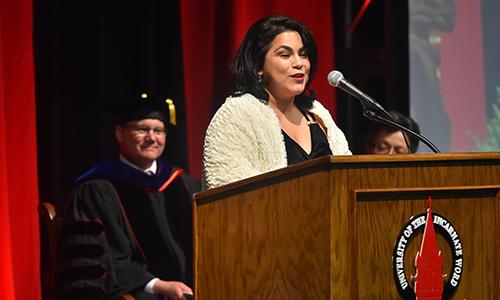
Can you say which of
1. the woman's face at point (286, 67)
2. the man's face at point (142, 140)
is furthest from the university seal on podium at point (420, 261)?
the man's face at point (142, 140)

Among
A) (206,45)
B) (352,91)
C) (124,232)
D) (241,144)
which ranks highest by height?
(206,45)

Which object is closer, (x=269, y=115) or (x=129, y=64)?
(x=269, y=115)

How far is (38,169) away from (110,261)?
2.05 ft

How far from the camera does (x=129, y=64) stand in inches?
195

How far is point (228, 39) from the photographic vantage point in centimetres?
502

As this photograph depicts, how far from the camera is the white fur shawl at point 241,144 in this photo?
2779mm

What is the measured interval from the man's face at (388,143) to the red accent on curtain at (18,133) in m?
1.55

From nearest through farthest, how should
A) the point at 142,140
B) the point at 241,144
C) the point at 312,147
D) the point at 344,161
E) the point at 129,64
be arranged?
the point at 344,161
the point at 241,144
the point at 312,147
the point at 142,140
the point at 129,64

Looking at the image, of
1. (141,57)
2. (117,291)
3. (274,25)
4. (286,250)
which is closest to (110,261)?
(117,291)

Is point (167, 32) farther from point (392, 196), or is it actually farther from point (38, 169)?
point (392, 196)

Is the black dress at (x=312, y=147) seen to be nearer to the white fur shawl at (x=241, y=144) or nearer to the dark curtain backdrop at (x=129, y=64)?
the white fur shawl at (x=241, y=144)

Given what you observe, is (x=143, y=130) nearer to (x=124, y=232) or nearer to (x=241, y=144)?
(x=124, y=232)

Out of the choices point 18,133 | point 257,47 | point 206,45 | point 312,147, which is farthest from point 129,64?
point 312,147

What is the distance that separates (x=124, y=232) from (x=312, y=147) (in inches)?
73.6
